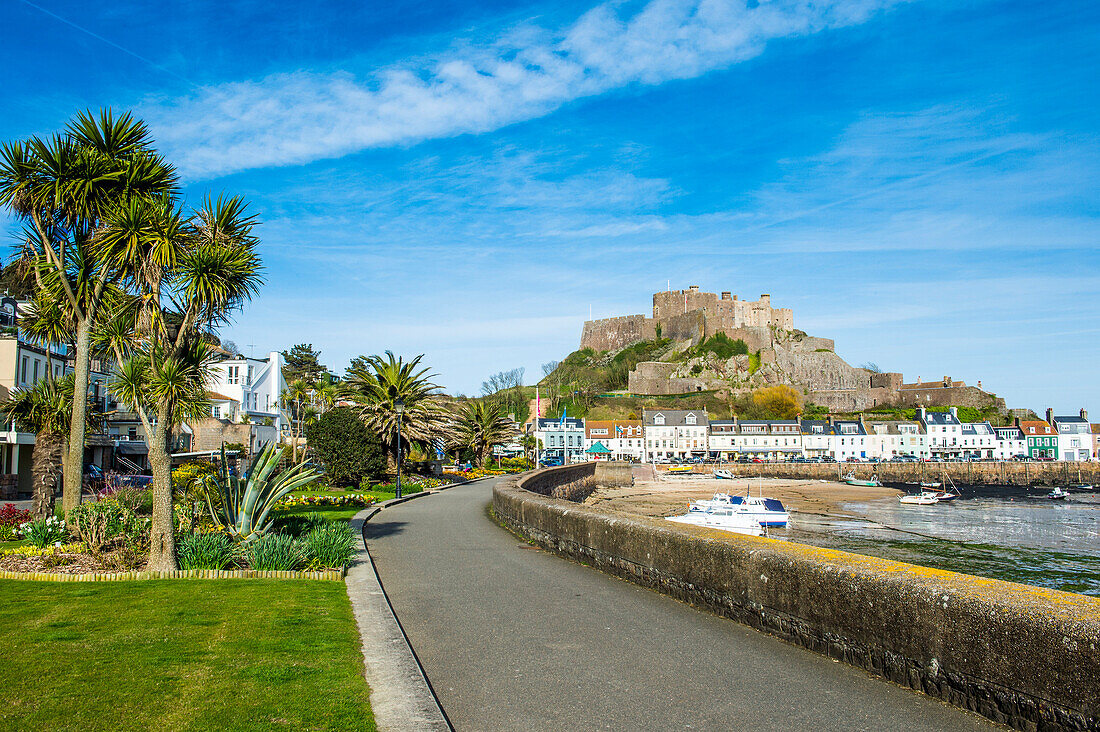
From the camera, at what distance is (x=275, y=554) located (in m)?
9.82

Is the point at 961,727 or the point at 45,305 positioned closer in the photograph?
the point at 961,727

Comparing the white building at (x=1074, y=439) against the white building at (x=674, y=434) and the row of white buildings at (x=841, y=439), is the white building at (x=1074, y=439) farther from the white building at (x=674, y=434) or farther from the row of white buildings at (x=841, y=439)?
the white building at (x=674, y=434)

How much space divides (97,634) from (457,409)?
1822 inches

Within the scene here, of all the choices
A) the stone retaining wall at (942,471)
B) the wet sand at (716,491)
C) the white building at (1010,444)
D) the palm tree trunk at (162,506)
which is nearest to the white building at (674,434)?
the stone retaining wall at (942,471)

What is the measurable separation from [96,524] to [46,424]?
7663 millimetres

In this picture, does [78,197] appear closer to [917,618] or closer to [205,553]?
[205,553]

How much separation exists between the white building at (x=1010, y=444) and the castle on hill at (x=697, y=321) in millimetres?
44209

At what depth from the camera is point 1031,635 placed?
4.30m

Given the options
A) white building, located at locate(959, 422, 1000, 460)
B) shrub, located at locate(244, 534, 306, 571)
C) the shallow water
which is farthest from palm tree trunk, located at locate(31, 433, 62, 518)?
white building, located at locate(959, 422, 1000, 460)

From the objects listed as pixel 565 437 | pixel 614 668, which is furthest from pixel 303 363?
pixel 614 668

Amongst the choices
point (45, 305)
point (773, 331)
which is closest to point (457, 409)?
point (45, 305)

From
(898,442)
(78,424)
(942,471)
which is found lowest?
(942,471)

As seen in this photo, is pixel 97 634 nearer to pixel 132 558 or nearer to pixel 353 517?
pixel 132 558

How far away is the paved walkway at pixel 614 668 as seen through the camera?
478cm
